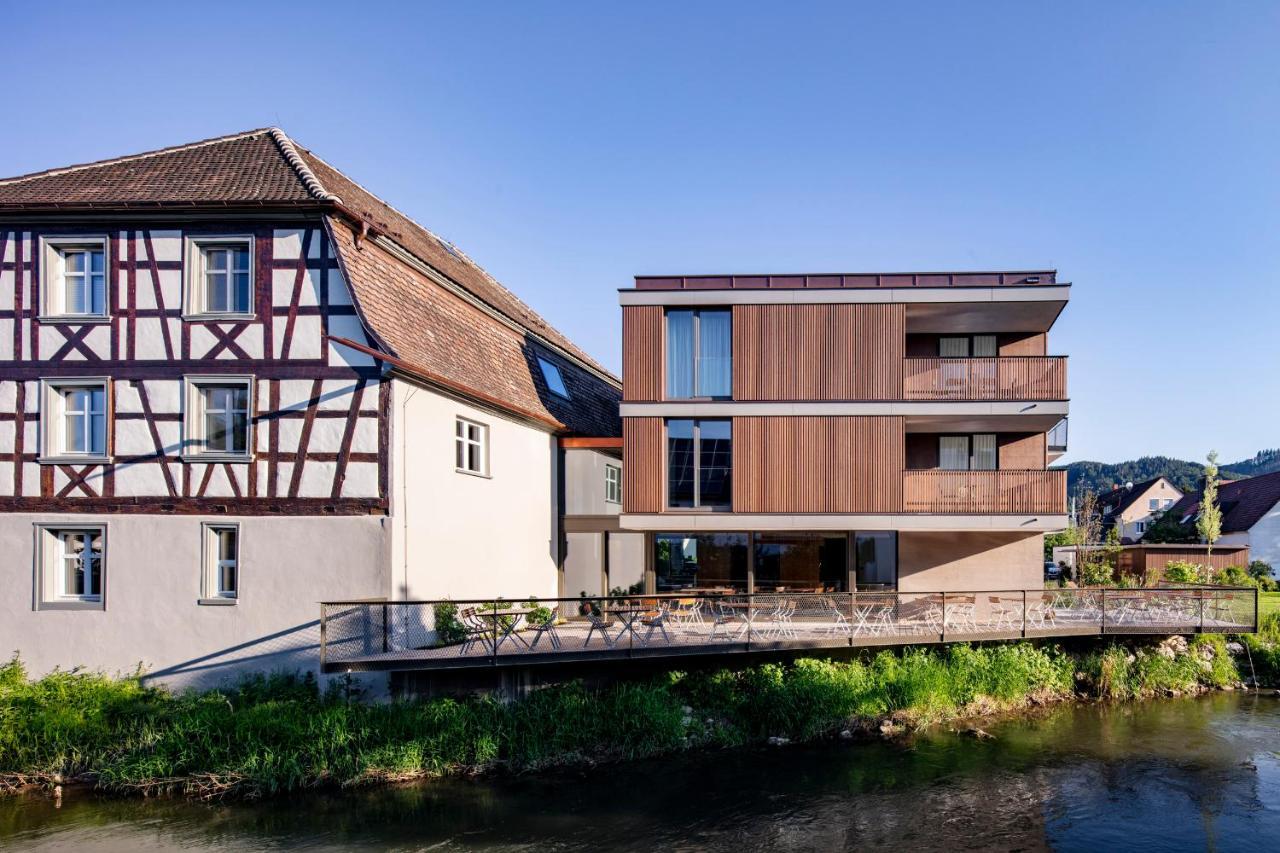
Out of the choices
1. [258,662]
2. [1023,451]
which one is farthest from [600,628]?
[1023,451]

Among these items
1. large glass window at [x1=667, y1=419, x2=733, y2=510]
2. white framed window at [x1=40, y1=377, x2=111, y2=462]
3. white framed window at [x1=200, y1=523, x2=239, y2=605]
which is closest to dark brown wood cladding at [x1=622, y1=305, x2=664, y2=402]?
large glass window at [x1=667, y1=419, x2=733, y2=510]

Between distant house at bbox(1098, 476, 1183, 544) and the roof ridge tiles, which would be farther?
distant house at bbox(1098, 476, 1183, 544)

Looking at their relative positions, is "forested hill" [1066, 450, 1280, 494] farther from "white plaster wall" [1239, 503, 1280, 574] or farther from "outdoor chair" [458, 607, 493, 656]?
"outdoor chair" [458, 607, 493, 656]

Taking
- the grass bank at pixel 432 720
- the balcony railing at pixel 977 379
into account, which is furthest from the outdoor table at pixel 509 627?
the balcony railing at pixel 977 379

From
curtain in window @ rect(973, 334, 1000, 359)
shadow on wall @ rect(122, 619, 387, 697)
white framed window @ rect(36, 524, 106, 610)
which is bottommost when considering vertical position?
shadow on wall @ rect(122, 619, 387, 697)

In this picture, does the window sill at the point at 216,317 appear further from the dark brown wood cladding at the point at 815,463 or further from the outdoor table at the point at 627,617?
the dark brown wood cladding at the point at 815,463

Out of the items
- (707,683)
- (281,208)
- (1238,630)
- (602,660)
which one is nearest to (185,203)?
(281,208)

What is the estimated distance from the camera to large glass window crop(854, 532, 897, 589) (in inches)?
733

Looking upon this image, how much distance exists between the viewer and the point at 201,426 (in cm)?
1454

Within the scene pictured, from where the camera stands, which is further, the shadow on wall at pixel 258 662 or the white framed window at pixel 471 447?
the white framed window at pixel 471 447

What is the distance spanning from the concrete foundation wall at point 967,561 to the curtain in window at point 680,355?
242 inches

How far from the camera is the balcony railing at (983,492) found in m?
17.7

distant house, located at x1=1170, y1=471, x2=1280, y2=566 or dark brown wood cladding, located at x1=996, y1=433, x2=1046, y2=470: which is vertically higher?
dark brown wood cladding, located at x1=996, y1=433, x2=1046, y2=470

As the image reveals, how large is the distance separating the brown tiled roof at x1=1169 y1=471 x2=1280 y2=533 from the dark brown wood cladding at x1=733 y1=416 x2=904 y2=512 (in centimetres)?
2927
